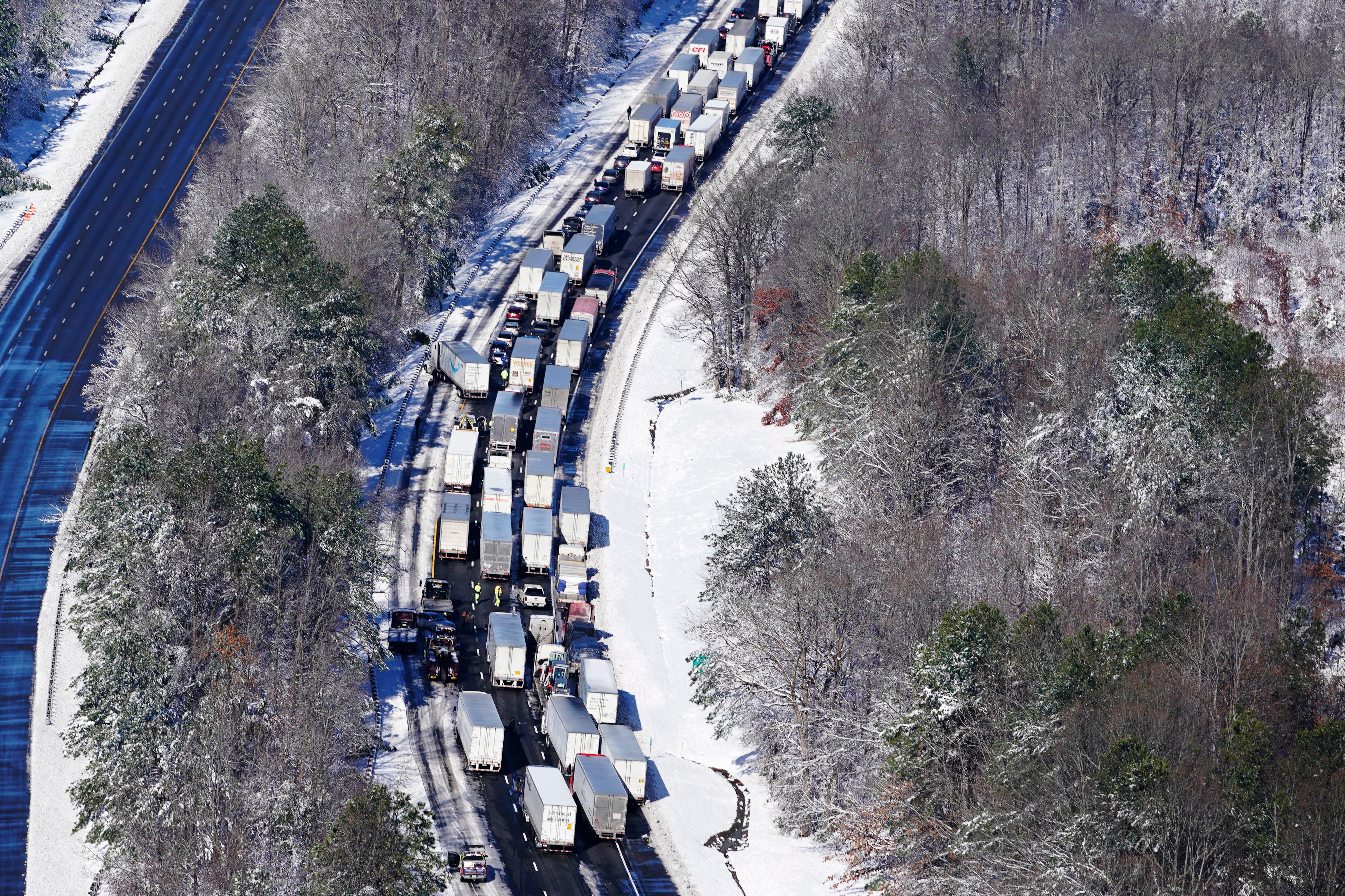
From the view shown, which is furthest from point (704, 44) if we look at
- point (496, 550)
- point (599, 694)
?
point (599, 694)

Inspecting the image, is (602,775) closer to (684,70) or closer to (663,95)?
(663,95)

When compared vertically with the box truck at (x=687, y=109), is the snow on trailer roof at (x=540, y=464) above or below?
below

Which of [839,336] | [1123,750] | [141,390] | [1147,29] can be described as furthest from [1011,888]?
[1147,29]

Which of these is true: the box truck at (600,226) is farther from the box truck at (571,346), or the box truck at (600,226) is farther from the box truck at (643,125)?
the box truck at (643,125)

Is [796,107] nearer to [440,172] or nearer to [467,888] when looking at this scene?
[440,172]

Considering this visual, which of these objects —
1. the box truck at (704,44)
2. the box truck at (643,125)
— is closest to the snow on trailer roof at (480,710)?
the box truck at (643,125)

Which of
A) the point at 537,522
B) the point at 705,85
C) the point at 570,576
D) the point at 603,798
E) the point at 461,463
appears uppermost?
the point at 705,85
